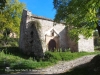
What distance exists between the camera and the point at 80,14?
44.4 ft

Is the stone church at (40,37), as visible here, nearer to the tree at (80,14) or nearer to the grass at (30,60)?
the grass at (30,60)

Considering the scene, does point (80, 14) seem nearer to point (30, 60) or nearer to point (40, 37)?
point (30, 60)

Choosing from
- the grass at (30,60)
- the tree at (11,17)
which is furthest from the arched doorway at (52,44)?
the tree at (11,17)

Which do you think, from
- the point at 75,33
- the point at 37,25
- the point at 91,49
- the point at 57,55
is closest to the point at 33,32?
the point at 37,25

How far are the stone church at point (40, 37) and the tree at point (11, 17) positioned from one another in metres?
7.90

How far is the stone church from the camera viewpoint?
22.9 metres

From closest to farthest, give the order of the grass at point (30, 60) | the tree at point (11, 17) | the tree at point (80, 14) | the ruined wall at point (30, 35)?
1. the tree at point (80, 14)
2. the grass at point (30, 60)
3. the ruined wall at point (30, 35)
4. the tree at point (11, 17)

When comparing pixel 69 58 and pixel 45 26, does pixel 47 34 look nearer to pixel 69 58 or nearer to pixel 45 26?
pixel 45 26

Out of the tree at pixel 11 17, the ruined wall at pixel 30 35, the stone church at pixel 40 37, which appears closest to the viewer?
the ruined wall at pixel 30 35

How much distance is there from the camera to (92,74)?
41.0 feet

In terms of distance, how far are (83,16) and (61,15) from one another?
420 centimetres

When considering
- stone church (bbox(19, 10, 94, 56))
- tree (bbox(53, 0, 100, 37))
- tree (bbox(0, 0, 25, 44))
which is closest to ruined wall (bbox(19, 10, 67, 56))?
stone church (bbox(19, 10, 94, 56))

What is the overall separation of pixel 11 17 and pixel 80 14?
80.9 feet

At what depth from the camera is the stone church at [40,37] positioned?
901 inches
